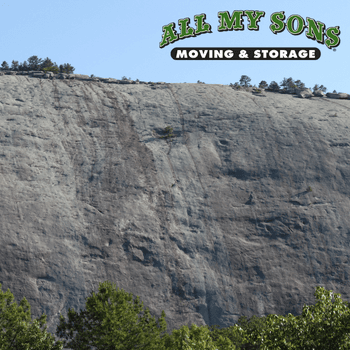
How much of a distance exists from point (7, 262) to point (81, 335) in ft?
38.6

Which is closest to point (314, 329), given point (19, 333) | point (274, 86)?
point (19, 333)

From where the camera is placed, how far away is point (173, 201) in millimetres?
36469

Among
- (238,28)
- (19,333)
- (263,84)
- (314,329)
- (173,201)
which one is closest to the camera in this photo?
(314,329)

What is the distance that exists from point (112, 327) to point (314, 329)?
394 inches

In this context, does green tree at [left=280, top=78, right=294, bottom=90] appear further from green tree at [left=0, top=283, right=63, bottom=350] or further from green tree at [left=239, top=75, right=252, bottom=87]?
green tree at [left=0, top=283, right=63, bottom=350]

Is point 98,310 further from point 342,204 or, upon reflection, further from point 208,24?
point 208,24

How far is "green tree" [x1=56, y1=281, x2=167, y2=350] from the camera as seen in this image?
2001 centimetres

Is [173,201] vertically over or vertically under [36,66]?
under

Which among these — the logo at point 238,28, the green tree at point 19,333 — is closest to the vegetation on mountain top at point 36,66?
the logo at point 238,28

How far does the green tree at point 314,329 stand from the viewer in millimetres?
13227

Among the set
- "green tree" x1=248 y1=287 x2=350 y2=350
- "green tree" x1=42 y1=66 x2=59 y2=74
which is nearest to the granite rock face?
"green tree" x1=42 y1=66 x2=59 y2=74

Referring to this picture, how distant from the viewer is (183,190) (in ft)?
123

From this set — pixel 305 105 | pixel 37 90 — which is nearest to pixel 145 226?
pixel 37 90

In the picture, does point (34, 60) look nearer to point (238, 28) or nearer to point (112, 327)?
point (238, 28)
